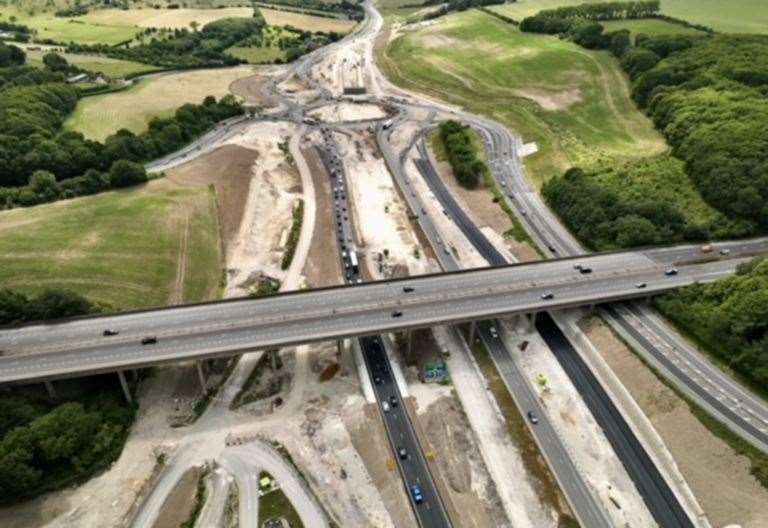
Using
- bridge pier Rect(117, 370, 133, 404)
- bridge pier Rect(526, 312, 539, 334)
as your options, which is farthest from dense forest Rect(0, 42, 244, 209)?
bridge pier Rect(526, 312, 539, 334)

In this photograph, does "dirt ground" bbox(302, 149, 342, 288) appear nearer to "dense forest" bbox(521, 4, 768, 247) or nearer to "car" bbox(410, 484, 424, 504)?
"car" bbox(410, 484, 424, 504)

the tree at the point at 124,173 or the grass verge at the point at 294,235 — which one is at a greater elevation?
the tree at the point at 124,173

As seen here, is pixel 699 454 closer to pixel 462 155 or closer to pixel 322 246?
pixel 322 246

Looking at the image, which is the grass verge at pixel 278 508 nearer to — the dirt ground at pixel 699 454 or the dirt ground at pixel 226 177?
the dirt ground at pixel 699 454

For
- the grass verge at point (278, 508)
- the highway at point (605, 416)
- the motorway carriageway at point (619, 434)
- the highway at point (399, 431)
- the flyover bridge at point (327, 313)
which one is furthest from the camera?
the flyover bridge at point (327, 313)

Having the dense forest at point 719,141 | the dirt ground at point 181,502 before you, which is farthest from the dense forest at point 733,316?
the dirt ground at point 181,502
